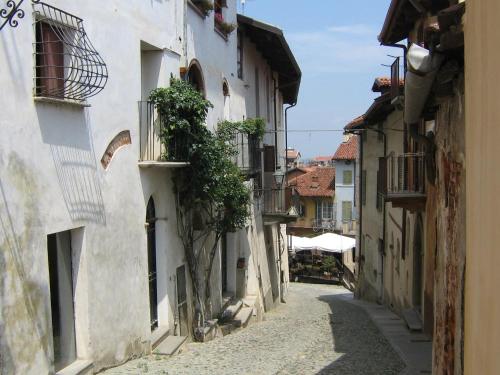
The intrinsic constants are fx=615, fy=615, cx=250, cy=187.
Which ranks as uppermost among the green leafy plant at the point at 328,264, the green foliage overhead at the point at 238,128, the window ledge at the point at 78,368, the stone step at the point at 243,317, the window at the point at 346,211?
the green foliage overhead at the point at 238,128

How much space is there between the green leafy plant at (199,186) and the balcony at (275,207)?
5491 millimetres

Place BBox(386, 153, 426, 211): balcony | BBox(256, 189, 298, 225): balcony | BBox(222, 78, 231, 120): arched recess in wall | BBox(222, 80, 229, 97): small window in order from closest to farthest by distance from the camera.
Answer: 1. BBox(386, 153, 426, 211): balcony
2. BBox(222, 80, 229, 97): small window
3. BBox(222, 78, 231, 120): arched recess in wall
4. BBox(256, 189, 298, 225): balcony

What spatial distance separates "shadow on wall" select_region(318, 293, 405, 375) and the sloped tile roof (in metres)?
36.2

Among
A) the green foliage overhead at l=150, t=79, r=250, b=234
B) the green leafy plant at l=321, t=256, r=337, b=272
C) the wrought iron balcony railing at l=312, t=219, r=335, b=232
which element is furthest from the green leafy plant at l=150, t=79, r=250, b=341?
the wrought iron balcony railing at l=312, t=219, r=335, b=232

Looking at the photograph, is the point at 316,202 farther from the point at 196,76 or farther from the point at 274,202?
the point at 196,76

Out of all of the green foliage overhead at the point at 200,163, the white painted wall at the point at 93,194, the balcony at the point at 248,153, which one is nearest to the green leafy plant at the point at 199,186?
the green foliage overhead at the point at 200,163

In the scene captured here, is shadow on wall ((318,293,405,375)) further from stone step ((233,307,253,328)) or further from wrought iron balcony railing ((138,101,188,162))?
wrought iron balcony railing ((138,101,188,162))

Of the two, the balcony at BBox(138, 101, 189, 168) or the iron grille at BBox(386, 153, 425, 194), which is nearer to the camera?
the balcony at BBox(138, 101, 189, 168)

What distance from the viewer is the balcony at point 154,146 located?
11.2m

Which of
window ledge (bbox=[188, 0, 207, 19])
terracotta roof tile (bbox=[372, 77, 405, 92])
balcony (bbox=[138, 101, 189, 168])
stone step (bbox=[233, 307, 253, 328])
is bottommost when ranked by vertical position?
stone step (bbox=[233, 307, 253, 328])

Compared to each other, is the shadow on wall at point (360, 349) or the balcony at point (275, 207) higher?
the balcony at point (275, 207)

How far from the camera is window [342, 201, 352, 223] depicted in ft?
172

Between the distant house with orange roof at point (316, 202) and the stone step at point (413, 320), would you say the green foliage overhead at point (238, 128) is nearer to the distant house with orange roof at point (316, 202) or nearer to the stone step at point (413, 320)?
the stone step at point (413, 320)

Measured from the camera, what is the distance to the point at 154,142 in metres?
11.9
